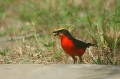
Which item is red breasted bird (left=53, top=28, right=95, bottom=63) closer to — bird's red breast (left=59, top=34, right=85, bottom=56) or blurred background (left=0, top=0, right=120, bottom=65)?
bird's red breast (left=59, top=34, right=85, bottom=56)

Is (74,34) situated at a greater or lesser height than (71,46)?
greater

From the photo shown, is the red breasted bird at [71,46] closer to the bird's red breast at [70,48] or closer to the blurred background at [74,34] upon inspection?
the bird's red breast at [70,48]

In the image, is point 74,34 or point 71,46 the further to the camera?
point 74,34

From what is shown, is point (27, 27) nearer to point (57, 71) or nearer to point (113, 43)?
point (113, 43)

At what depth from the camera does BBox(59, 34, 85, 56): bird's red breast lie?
6.01 meters

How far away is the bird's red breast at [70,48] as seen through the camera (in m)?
6.01

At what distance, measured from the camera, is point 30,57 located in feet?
21.5

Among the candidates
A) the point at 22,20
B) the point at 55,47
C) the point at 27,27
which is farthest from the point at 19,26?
the point at 55,47

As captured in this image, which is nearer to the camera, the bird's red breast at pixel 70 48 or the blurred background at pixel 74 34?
the bird's red breast at pixel 70 48

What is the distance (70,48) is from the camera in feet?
19.8

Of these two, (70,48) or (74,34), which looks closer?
(70,48)

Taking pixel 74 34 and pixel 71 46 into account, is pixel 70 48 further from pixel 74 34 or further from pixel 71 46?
pixel 74 34

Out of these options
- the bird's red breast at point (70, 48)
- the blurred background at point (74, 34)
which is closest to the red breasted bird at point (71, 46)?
the bird's red breast at point (70, 48)

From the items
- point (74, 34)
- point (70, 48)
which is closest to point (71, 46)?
point (70, 48)
